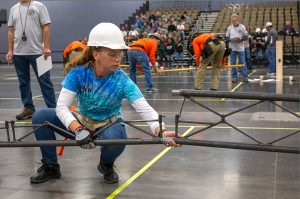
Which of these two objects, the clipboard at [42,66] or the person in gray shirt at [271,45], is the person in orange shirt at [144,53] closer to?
the clipboard at [42,66]

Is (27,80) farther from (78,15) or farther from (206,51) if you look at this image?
(78,15)

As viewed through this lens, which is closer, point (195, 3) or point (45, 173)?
point (45, 173)

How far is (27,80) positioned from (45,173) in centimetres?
344

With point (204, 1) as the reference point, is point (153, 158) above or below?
below

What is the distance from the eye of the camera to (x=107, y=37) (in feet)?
11.5

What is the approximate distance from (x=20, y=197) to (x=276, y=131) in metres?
3.45

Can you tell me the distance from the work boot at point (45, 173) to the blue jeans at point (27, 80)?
2821 mm

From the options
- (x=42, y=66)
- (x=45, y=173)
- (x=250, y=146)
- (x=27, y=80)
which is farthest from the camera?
(x=27, y=80)

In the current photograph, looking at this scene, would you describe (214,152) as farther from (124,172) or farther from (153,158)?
(124,172)

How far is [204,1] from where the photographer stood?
2891cm

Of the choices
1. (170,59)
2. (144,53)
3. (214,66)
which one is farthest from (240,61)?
(170,59)

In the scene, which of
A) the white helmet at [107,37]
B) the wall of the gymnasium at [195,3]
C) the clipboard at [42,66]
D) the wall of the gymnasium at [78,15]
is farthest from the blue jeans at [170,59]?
the white helmet at [107,37]

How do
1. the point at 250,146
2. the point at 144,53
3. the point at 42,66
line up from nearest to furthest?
the point at 250,146 < the point at 42,66 < the point at 144,53

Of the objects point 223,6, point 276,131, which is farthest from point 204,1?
point 276,131
